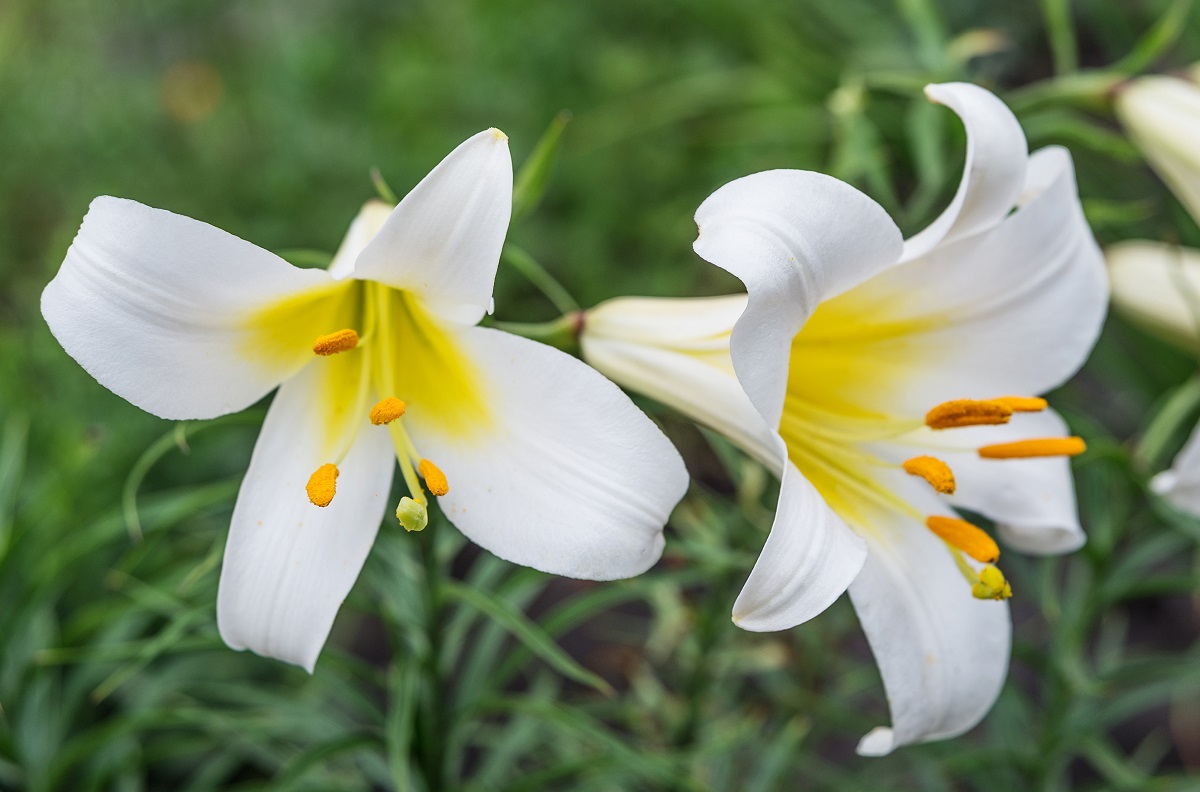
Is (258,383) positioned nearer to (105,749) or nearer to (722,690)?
(105,749)

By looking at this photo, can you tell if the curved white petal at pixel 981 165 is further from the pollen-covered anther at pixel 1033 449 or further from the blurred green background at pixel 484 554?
the blurred green background at pixel 484 554

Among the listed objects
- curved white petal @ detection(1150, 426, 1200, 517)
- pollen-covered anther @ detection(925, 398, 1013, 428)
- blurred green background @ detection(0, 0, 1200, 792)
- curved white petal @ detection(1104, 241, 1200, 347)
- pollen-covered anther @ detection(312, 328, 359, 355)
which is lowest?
blurred green background @ detection(0, 0, 1200, 792)

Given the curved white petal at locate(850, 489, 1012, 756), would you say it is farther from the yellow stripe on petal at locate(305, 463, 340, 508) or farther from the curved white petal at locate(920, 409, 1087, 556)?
the yellow stripe on petal at locate(305, 463, 340, 508)

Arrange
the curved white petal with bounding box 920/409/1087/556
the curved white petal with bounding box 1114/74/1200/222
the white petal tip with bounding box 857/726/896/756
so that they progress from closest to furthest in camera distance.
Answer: the white petal tip with bounding box 857/726/896/756
the curved white petal with bounding box 920/409/1087/556
the curved white petal with bounding box 1114/74/1200/222

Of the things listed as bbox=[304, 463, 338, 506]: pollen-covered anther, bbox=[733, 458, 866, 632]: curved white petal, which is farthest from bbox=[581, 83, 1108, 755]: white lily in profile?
bbox=[304, 463, 338, 506]: pollen-covered anther

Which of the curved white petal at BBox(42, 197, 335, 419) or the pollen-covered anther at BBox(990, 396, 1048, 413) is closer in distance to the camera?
the curved white petal at BBox(42, 197, 335, 419)

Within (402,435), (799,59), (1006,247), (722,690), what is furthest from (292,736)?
(799,59)

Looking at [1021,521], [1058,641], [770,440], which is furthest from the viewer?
[1058,641]
